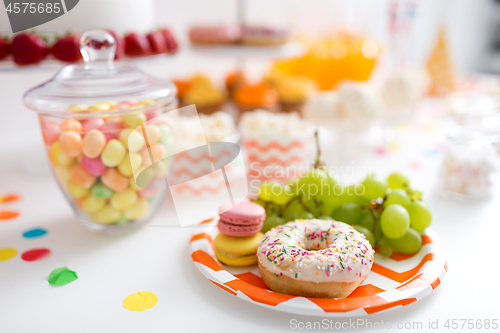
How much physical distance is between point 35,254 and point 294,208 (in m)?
0.49

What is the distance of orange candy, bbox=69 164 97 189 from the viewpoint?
733 millimetres

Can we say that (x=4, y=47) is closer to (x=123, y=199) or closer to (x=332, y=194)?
(x=123, y=199)

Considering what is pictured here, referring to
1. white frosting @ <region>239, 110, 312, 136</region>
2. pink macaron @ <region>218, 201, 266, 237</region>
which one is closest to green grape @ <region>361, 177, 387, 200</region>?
pink macaron @ <region>218, 201, 266, 237</region>

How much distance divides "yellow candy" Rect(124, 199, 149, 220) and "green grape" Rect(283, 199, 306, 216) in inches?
10.9

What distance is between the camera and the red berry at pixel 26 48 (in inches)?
35.9

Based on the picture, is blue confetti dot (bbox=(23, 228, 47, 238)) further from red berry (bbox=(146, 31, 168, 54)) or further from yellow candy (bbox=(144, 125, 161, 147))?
red berry (bbox=(146, 31, 168, 54))

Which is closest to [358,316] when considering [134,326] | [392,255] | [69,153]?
[392,255]

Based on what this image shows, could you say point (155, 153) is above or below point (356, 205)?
above

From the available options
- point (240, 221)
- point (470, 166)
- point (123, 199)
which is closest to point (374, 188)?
point (240, 221)

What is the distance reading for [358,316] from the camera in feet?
1.84

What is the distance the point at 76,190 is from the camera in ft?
2.47

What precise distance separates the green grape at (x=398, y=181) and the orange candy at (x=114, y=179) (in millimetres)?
521

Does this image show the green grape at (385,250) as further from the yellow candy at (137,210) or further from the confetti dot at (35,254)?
the confetti dot at (35,254)

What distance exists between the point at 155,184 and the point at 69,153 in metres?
0.17
